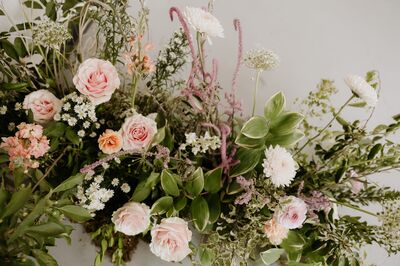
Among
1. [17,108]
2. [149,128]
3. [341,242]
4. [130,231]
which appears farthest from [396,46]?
[17,108]

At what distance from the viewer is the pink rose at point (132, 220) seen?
3.45 feet

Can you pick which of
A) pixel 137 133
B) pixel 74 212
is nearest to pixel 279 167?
pixel 137 133

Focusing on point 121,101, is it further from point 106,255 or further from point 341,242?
point 341,242

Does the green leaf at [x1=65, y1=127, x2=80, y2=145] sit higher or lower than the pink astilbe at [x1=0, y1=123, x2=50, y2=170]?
lower

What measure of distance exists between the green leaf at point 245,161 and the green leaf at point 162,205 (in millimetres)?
180

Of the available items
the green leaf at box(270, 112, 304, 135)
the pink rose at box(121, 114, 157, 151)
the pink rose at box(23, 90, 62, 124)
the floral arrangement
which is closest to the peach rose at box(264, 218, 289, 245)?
the floral arrangement

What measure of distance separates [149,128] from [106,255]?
0.45 meters

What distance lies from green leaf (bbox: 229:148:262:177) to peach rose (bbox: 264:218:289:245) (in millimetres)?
148

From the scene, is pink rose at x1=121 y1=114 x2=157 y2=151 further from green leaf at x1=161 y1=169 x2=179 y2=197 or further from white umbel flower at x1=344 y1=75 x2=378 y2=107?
white umbel flower at x1=344 y1=75 x2=378 y2=107

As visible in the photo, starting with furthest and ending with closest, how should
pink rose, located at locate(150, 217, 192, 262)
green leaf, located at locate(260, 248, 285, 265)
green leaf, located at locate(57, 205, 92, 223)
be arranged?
green leaf, located at locate(260, 248, 285, 265) → pink rose, located at locate(150, 217, 192, 262) → green leaf, located at locate(57, 205, 92, 223)

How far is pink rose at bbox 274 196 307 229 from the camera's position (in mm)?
1029

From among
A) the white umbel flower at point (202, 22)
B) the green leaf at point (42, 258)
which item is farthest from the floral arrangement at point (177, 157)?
the green leaf at point (42, 258)

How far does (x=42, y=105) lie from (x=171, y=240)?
488mm

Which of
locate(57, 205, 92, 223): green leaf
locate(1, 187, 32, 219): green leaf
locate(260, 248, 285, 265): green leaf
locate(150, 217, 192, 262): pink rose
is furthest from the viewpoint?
locate(260, 248, 285, 265): green leaf
